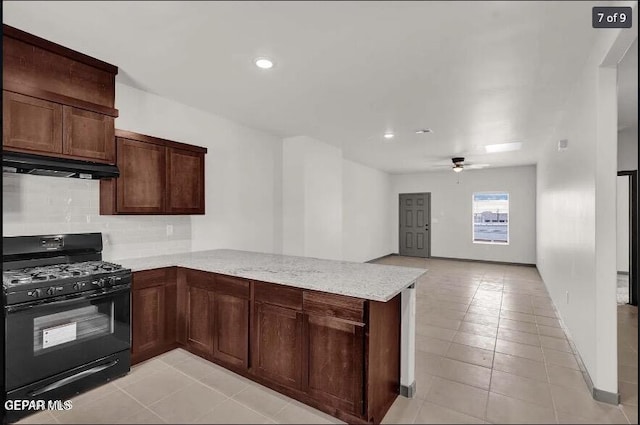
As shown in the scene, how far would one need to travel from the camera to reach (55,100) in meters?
2.48

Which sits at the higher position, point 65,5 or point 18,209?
point 65,5

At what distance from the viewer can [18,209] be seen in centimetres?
250

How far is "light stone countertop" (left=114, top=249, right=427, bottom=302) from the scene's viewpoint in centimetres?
209

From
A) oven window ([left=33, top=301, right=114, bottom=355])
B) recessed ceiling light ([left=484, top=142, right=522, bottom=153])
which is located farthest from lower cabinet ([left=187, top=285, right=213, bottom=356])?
recessed ceiling light ([left=484, top=142, right=522, bottom=153])

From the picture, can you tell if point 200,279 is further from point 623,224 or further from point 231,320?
point 623,224

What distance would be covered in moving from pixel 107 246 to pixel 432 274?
20.0ft

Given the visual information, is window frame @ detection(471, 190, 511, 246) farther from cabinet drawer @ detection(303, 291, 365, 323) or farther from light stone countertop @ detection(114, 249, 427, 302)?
cabinet drawer @ detection(303, 291, 365, 323)

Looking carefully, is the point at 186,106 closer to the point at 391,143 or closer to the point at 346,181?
the point at 391,143

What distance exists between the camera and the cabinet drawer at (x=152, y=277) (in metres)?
2.79

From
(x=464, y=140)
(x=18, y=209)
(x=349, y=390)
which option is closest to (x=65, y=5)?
(x=18, y=209)

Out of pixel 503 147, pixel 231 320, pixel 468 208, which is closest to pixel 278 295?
pixel 231 320

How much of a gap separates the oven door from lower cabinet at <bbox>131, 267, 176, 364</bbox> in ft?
0.47

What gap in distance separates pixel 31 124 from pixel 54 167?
12.9 inches

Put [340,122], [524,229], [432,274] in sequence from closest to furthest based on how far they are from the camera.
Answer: [340,122]
[432,274]
[524,229]
